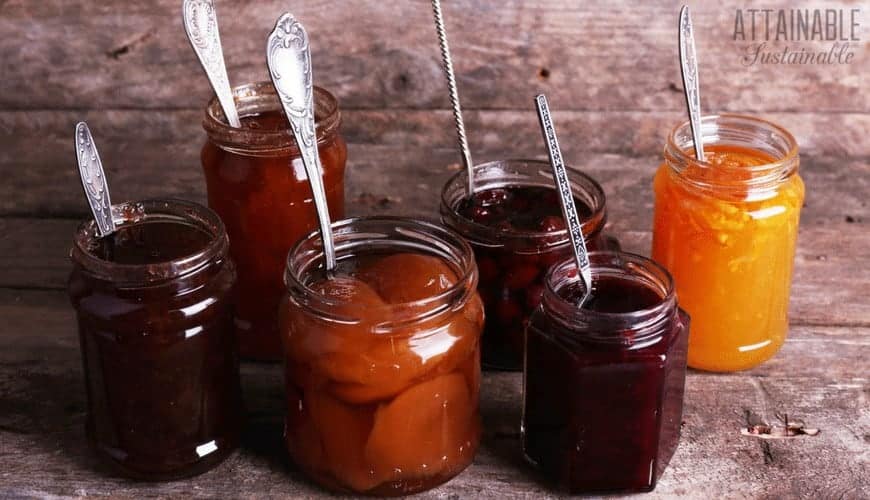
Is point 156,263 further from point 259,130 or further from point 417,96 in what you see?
point 417,96

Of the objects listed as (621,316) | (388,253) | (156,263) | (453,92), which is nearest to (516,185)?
(453,92)

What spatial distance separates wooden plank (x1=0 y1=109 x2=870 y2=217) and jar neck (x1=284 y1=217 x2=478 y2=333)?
583 millimetres

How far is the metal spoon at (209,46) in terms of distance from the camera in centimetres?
142

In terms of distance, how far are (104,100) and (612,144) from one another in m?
0.92

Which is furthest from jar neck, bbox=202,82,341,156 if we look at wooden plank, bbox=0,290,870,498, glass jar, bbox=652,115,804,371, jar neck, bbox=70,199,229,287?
glass jar, bbox=652,115,804,371

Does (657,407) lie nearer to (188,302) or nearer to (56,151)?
(188,302)

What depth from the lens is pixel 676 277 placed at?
4.91 ft

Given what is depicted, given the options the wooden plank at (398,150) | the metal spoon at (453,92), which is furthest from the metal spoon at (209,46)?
the wooden plank at (398,150)

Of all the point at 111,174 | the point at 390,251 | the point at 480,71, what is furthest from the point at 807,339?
the point at 111,174

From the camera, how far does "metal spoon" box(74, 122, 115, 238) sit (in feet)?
4.25

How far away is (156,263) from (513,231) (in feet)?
1.41

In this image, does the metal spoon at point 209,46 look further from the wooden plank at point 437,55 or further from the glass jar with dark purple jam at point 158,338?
the wooden plank at point 437,55

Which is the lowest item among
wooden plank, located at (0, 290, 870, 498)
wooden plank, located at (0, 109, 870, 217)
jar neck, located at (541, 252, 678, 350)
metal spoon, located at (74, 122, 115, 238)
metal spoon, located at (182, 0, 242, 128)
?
wooden plank, located at (0, 290, 870, 498)

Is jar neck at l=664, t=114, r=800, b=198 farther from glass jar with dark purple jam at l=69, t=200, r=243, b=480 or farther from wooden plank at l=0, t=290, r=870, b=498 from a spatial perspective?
glass jar with dark purple jam at l=69, t=200, r=243, b=480
